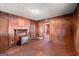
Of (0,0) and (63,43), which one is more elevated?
(0,0)

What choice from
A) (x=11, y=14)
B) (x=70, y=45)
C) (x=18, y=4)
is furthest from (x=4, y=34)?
(x=70, y=45)

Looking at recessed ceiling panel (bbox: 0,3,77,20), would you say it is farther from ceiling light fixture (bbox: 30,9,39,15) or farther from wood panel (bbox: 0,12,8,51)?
wood panel (bbox: 0,12,8,51)

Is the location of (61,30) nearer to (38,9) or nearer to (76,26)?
(76,26)

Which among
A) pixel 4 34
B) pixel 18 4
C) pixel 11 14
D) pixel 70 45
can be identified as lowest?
pixel 70 45

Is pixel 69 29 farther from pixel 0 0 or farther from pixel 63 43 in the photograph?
pixel 0 0

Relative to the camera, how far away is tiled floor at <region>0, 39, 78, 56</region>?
6.12 ft

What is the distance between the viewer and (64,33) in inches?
74.6

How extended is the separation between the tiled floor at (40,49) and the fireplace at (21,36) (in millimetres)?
79

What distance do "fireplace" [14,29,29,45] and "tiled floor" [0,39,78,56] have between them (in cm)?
8

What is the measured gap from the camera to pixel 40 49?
191 centimetres

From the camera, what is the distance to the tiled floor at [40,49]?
1.87m

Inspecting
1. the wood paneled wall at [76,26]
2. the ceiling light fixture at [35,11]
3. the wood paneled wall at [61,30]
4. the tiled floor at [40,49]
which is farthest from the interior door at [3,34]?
the wood paneled wall at [76,26]

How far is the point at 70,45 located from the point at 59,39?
22cm

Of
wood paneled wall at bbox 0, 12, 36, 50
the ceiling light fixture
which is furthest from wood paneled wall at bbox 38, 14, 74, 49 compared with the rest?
wood paneled wall at bbox 0, 12, 36, 50
